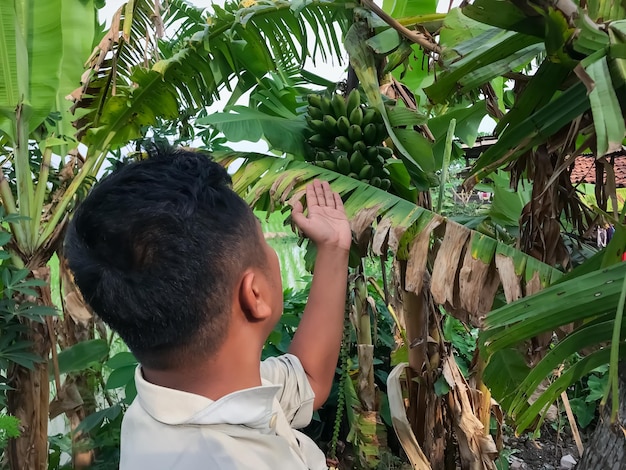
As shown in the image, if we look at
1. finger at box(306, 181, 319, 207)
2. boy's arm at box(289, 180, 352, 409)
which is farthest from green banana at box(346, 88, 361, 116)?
boy's arm at box(289, 180, 352, 409)

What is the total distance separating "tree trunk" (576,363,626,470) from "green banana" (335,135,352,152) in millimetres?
707

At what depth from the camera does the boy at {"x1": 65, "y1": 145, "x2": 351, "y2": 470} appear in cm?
53

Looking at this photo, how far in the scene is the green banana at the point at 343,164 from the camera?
111 cm

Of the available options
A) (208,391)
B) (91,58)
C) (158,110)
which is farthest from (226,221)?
(91,58)

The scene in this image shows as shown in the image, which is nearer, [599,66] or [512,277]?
[599,66]

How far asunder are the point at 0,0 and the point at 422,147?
3.96ft

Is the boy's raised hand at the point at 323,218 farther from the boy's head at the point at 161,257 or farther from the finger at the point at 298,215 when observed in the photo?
the boy's head at the point at 161,257

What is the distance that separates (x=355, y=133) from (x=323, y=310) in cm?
42

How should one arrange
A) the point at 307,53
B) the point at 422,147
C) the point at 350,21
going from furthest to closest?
1. the point at 307,53
2. the point at 350,21
3. the point at 422,147

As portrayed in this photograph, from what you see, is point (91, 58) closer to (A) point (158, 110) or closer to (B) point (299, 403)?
(A) point (158, 110)

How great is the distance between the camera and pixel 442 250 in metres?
0.96

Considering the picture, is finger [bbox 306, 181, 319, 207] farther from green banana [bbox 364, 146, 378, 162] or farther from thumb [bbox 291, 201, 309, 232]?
green banana [bbox 364, 146, 378, 162]

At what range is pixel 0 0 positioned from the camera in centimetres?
131

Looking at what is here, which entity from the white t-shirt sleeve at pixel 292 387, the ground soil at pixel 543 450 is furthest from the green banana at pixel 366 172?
the ground soil at pixel 543 450
